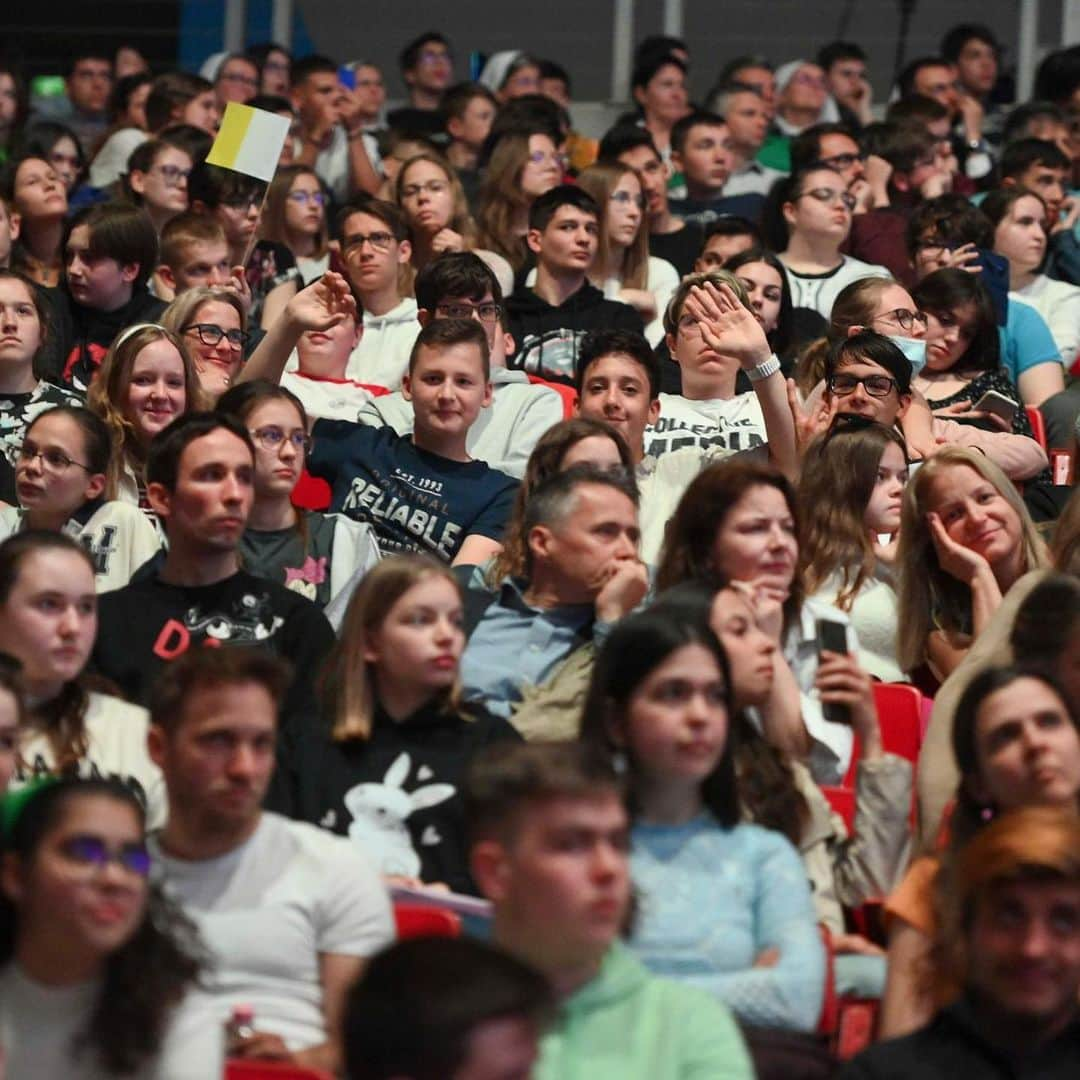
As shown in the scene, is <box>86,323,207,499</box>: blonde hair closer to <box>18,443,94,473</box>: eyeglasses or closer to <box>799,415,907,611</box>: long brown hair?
<box>18,443,94,473</box>: eyeglasses

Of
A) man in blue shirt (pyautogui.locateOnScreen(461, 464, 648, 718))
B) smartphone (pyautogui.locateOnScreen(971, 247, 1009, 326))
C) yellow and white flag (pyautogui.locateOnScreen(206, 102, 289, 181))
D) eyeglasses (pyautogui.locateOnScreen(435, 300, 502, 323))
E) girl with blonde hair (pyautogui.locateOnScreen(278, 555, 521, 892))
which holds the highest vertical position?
yellow and white flag (pyautogui.locateOnScreen(206, 102, 289, 181))

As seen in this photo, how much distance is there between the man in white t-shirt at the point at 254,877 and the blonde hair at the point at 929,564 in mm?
1973

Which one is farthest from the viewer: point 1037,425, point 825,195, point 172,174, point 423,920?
point 172,174

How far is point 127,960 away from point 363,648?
3.93 feet

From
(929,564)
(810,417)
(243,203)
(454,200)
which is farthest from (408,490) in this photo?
(454,200)

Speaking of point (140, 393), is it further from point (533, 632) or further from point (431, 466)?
point (533, 632)

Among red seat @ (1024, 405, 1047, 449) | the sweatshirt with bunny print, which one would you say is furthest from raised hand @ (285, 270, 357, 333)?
red seat @ (1024, 405, 1047, 449)

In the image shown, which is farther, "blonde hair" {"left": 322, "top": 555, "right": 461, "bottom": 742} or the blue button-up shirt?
the blue button-up shirt

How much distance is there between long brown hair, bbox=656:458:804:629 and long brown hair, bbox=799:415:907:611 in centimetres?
68

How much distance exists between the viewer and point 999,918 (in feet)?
11.1

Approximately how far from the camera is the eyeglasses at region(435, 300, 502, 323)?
22.8 ft

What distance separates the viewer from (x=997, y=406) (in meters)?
6.92

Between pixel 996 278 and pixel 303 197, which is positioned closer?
pixel 996 278

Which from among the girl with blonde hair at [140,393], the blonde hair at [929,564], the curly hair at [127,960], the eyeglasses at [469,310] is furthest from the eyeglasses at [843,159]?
the curly hair at [127,960]
